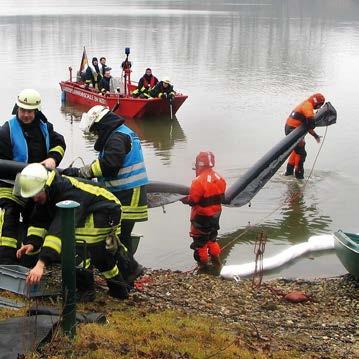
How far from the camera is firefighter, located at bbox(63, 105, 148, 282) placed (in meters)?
5.69

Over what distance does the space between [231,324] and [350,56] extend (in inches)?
1366

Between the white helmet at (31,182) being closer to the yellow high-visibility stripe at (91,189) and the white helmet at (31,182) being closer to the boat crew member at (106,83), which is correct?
the yellow high-visibility stripe at (91,189)

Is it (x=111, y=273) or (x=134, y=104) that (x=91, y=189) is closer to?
(x=111, y=273)

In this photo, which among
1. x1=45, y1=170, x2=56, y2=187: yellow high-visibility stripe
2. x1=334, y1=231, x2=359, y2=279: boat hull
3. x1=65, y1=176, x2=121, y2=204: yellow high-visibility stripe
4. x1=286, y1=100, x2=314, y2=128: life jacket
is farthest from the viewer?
x1=286, y1=100, x2=314, y2=128: life jacket

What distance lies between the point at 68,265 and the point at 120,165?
1757mm

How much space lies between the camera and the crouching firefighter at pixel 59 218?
15.0ft

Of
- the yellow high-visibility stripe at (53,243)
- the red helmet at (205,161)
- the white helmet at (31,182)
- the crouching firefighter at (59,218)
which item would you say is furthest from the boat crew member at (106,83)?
the yellow high-visibility stripe at (53,243)

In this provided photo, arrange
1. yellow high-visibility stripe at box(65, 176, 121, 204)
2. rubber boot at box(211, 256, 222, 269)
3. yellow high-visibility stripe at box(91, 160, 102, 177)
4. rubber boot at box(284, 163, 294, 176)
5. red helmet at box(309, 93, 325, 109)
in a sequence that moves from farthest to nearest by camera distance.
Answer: rubber boot at box(284, 163, 294, 176)
red helmet at box(309, 93, 325, 109)
rubber boot at box(211, 256, 222, 269)
yellow high-visibility stripe at box(91, 160, 102, 177)
yellow high-visibility stripe at box(65, 176, 121, 204)

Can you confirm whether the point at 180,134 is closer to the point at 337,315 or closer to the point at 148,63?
the point at 337,315

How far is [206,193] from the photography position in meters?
7.57

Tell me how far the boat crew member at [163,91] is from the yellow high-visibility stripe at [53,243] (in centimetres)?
1317

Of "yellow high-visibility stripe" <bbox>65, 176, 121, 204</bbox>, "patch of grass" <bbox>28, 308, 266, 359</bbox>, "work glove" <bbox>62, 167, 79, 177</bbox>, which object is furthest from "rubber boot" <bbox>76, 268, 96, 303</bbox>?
"work glove" <bbox>62, 167, 79, 177</bbox>

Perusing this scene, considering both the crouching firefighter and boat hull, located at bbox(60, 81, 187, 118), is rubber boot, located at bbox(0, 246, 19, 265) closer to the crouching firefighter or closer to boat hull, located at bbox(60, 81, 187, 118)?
the crouching firefighter

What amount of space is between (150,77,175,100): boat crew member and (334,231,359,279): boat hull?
35.5 feet
